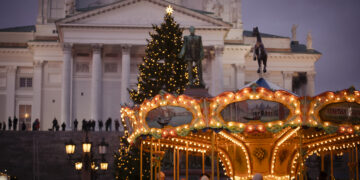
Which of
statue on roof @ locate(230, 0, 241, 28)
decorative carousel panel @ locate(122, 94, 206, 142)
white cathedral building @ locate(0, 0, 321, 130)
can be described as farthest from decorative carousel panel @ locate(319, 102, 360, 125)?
statue on roof @ locate(230, 0, 241, 28)

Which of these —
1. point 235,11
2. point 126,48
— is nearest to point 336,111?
point 126,48

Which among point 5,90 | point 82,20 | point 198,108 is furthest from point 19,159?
point 198,108

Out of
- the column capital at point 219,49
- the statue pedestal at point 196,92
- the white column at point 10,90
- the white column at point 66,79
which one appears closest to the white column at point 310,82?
the column capital at point 219,49

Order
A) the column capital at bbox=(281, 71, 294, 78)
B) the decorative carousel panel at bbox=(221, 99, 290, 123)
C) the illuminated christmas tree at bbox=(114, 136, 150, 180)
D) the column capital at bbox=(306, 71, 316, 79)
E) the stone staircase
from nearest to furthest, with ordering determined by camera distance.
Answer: the decorative carousel panel at bbox=(221, 99, 290, 123) → the illuminated christmas tree at bbox=(114, 136, 150, 180) → the stone staircase → the column capital at bbox=(306, 71, 316, 79) → the column capital at bbox=(281, 71, 294, 78)

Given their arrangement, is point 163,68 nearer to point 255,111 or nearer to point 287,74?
point 255,111

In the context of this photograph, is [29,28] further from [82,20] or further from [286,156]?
[286,156]

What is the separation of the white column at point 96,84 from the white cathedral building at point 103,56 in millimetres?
76

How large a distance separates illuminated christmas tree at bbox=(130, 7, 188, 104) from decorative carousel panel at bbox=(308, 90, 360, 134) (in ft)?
47.6

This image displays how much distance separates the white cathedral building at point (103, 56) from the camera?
52438 millimetres

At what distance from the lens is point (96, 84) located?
52.2 meters

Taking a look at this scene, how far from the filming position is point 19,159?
126 feet

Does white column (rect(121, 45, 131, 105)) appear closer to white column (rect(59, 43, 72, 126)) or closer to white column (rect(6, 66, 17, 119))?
white column (rect(59, 43, 72, 126))

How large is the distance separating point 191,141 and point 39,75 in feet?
130

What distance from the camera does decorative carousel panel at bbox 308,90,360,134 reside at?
1451cm
